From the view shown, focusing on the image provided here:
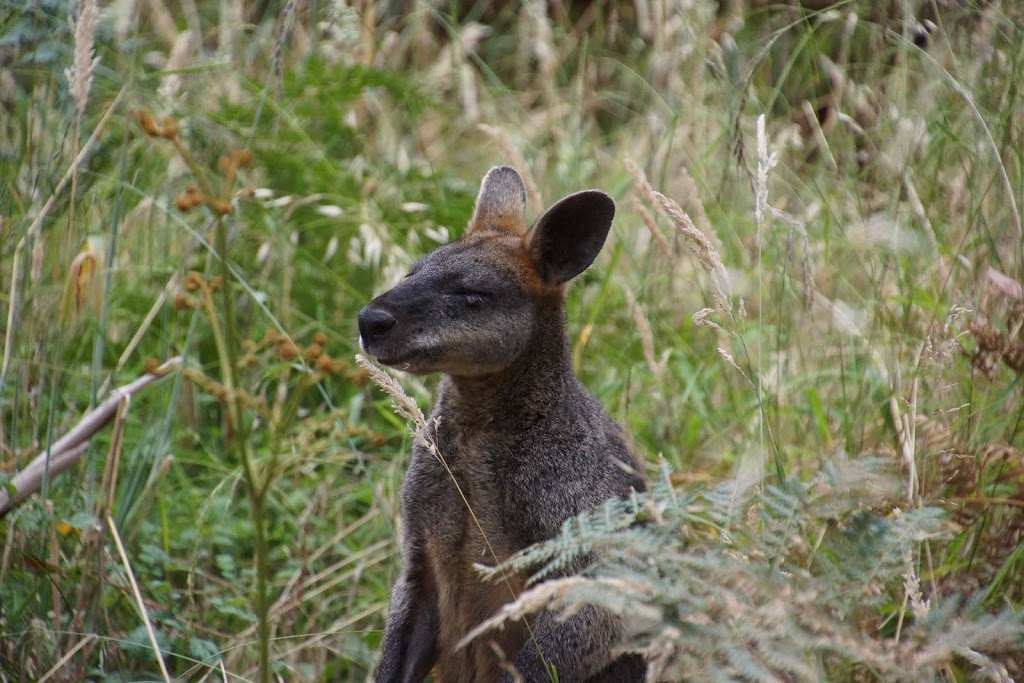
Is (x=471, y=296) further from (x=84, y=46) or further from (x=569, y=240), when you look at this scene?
(x=84, y=46)

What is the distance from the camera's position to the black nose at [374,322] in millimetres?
3219

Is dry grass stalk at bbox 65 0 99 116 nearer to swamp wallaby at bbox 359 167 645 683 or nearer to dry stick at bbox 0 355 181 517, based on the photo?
dry stick at bbox 0 355 181 517

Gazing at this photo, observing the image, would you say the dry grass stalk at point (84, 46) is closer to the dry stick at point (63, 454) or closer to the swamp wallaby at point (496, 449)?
the dry stick at point (63, 454)

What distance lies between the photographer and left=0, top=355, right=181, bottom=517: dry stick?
11.0 feet

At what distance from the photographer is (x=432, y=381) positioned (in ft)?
16.6

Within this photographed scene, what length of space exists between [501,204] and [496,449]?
110 cm

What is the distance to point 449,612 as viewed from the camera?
3451 millimetres

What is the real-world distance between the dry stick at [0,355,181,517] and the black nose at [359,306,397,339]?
0.58 m

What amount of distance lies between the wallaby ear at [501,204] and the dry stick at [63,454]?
1218 millimetres

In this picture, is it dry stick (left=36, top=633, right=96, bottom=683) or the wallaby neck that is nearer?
dry stick (left=36, top=633, right=96, bottom=683)

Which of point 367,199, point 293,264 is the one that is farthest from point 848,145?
point 293,264

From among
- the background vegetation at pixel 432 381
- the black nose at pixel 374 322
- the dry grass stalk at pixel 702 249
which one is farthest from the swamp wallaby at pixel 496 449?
the dry grass stalk at pixel 702 249

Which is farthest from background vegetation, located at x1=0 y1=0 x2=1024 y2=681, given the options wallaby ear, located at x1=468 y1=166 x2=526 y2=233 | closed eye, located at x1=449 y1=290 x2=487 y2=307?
closed eye, located at x1=449 y1=290 x2=487 y2=307

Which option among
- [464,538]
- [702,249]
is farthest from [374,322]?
[702,249]
